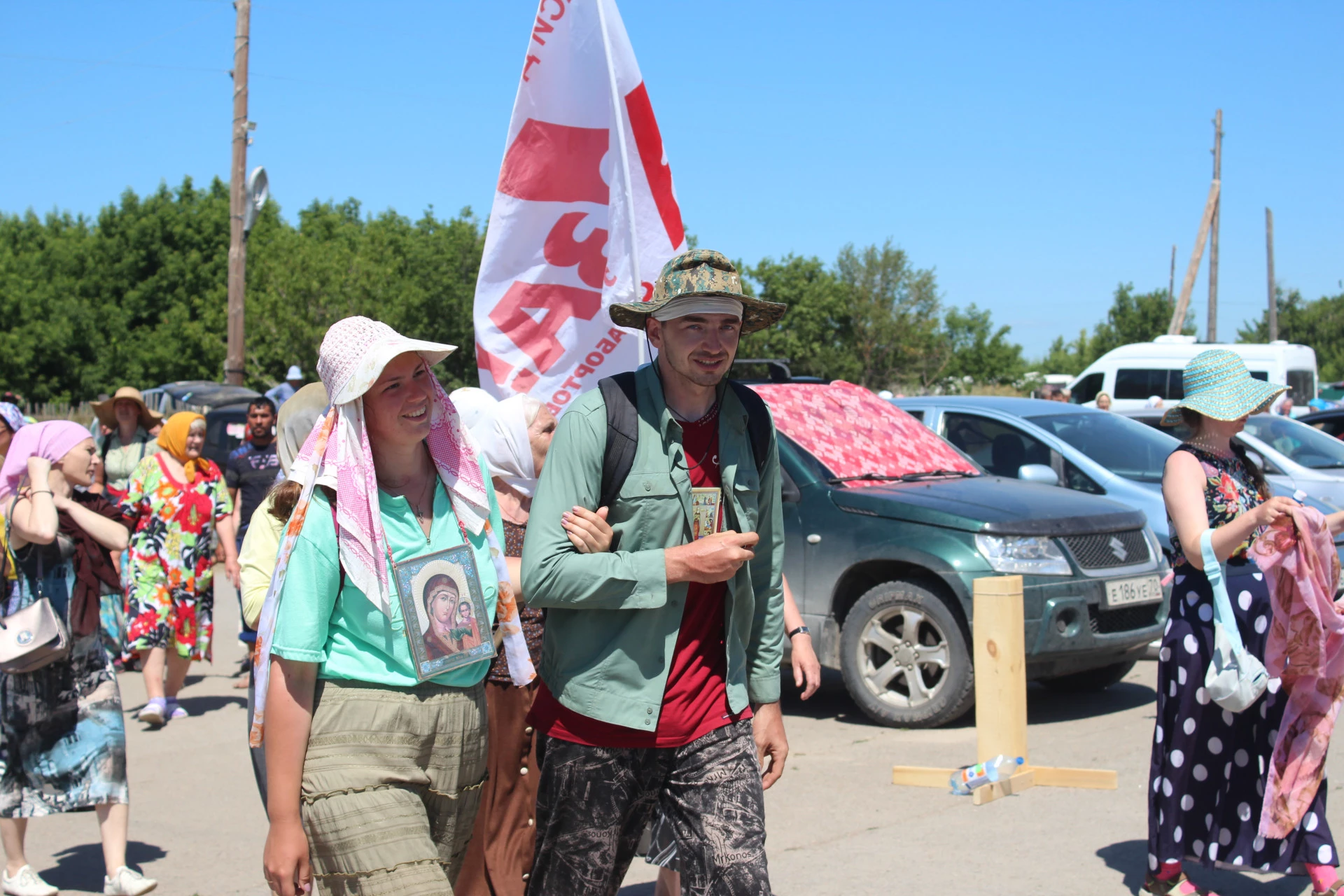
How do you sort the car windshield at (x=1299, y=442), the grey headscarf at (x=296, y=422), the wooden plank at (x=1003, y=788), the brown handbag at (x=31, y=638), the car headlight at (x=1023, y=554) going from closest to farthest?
the grey headscarf at (x=296, y=422) → the brown handbag at (x=31, y=638) → the wooden plank at (x=1003, y=788) → the car headlight at (x=1023, y=554) → the car windshield at (x=1299, y=442)

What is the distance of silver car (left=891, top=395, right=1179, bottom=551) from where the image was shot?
9508 millimetres

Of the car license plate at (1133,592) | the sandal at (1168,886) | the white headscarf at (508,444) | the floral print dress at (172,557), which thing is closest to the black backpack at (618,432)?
the white headscarf at (508,444)

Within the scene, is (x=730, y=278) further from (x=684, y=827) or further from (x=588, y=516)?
(x=684, y=827)

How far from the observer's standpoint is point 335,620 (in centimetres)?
281

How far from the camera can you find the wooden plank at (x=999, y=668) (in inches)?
244

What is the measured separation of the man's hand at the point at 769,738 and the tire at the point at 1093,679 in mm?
5164

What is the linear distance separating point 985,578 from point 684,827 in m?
3.40

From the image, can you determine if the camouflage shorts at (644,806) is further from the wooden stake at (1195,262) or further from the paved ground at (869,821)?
the wooden stake at (1195,262)

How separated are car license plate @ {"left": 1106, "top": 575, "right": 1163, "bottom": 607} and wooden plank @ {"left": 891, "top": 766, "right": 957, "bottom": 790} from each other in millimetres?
1702

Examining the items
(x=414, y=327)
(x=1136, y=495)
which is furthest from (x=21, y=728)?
(x=414, y=327)

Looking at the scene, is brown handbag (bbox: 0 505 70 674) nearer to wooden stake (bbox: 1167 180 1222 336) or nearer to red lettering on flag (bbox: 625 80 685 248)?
red lettering on flag (bbox: 625 80 685 248)

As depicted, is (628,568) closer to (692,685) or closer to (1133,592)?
(692,685)

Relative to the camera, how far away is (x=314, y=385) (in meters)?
3.95

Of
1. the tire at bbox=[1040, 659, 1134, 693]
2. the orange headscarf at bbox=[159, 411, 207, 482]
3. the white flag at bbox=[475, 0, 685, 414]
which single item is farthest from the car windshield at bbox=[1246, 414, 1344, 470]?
the orange headscarf at bbox=[159, 411, 207, 482]
